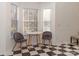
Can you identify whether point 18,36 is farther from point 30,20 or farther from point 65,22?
point 65,22

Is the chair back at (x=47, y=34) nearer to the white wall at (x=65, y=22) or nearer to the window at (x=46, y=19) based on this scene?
the window at (x=46, y=19)

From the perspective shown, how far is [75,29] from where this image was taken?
217 cm

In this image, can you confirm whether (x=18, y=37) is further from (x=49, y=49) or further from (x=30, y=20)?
(x=49, y=49)

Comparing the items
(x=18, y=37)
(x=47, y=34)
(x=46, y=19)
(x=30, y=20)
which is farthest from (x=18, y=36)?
(x=46, y=19)

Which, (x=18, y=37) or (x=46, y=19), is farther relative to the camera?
(x=46, y=19)

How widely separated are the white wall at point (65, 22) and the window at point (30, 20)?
0.47 metres

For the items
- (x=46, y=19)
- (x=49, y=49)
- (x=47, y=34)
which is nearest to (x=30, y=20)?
(x=46, y=19)

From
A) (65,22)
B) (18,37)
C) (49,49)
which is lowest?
(49,49)

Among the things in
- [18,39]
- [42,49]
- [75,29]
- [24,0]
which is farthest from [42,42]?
[24,0]

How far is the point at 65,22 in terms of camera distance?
2459 mm

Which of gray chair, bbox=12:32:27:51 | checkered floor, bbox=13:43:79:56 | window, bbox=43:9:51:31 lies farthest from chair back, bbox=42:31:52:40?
gray chair, bbox=12:32:27:51

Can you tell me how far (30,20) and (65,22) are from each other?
0.75 m

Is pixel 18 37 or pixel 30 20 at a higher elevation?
pixel 30 20

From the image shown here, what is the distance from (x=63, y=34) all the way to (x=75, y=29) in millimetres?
429
